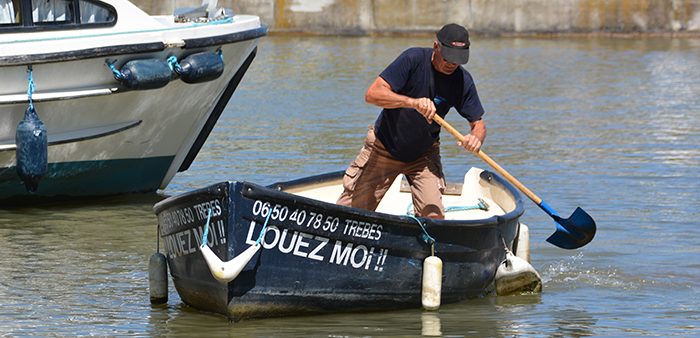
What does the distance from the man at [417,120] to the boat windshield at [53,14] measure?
3264mm

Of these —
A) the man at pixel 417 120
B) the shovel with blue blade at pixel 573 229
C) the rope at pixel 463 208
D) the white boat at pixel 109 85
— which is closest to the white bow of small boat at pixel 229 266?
the man at pixel 417 120

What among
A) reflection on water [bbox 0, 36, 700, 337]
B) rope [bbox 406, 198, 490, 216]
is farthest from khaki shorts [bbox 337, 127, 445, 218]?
rope [bbox 406, 198, 490, 216]

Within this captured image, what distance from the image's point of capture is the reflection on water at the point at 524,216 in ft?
19.5

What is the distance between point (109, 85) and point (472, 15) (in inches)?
824

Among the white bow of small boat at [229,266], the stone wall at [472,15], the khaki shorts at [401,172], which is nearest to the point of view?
the white bow of small boat at [229,266]

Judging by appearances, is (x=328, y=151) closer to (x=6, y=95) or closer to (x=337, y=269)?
(x=6, y=95)

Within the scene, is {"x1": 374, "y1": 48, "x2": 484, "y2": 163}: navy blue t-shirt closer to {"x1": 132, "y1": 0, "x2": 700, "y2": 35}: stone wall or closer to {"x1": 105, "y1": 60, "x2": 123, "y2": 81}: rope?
{"x1": 105, "y1": 60, "x2": 123, "y2": 81}: rope

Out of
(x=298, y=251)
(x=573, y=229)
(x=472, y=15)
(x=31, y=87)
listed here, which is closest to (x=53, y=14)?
(x=31, y=87)

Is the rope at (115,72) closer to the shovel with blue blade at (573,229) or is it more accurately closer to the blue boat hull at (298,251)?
the blue boat hull at (298,251)

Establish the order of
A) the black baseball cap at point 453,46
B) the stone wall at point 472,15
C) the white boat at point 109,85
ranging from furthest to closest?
the stone wall at point 472,15 < the white boat at point 109,85 < the black baseball cap at point 453,46

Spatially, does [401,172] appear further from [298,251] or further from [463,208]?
[463,208]

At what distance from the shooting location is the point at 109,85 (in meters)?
8.48

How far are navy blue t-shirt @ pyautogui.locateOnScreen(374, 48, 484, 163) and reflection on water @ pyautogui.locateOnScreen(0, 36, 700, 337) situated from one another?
1.10 meters

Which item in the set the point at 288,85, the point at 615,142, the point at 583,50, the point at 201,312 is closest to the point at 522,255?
the point at 201,312
